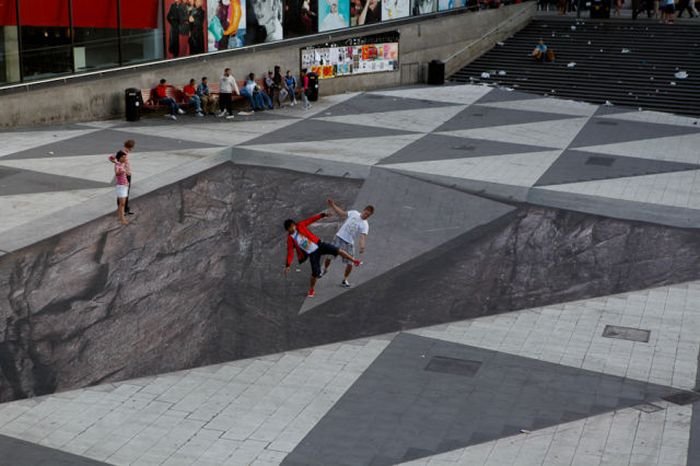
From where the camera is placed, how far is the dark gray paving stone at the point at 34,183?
20.3 m

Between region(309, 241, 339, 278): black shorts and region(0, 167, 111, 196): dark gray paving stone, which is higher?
region(0, 167, 111, 196): dark gray paving stone

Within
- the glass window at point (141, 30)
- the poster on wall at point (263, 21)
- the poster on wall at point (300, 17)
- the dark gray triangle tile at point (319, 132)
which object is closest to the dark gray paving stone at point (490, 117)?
the dark gray triangle tile at point (319, 132)

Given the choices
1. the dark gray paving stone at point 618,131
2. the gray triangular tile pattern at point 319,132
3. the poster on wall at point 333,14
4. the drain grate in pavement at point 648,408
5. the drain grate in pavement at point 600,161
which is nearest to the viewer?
the drain grate in pavement at point 648,408

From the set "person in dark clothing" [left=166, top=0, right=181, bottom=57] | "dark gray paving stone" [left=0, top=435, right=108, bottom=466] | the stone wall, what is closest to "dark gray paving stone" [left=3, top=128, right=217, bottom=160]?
the stone wall

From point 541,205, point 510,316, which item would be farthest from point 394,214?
point 510,316

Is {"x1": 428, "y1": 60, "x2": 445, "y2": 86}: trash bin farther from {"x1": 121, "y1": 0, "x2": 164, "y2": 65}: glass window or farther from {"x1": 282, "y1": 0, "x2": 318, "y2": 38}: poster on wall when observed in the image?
{"x1": 121, "y1": 0, "x2": 164, "y2": 65}: glass window

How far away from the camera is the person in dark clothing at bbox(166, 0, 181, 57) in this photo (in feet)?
94.8

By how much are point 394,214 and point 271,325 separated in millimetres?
6318

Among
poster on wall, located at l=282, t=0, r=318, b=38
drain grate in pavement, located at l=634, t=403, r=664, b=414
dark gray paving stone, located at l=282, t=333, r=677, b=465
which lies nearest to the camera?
dark gray paving stone, located at l=282, t=333, r=677, b=465

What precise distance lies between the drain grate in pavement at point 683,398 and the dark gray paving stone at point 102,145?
50.0 feet

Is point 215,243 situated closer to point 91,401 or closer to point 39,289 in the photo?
point 39,289

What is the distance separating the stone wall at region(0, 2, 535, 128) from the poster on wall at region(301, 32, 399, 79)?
24 centimetres

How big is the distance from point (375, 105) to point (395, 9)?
6.32 m

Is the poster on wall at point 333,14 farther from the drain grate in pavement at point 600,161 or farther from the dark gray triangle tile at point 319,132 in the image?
the drain grate in pavement at point 600,161
